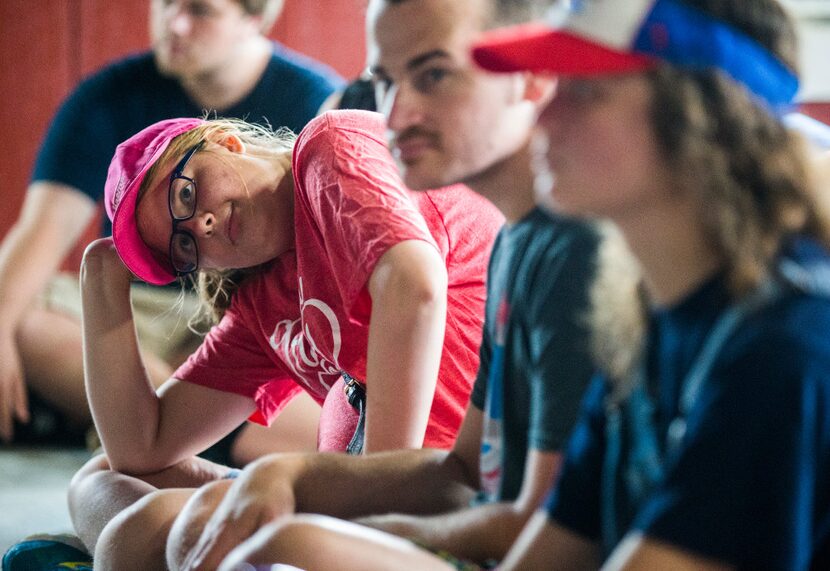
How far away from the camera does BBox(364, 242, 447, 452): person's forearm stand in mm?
1258

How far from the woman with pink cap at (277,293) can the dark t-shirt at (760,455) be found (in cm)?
55

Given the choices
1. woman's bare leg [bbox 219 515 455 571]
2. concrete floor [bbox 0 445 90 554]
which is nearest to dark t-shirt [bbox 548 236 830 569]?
woman's bare leg [bbox 219 515 455 571]

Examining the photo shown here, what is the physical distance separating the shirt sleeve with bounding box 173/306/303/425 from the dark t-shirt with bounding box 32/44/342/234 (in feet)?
3.03

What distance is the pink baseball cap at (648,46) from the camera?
0.79 metres

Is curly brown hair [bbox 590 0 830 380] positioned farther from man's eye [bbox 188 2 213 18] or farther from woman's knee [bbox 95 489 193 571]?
man's eye [bbox 188 2 213 18]

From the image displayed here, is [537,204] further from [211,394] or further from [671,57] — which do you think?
[211,394]

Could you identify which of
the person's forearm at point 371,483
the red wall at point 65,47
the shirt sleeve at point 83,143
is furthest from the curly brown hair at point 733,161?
the red wall at point 65,47

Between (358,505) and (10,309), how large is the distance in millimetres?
1682

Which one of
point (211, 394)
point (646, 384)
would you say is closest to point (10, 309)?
point (211, 394)

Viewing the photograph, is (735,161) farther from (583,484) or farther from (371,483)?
(371,483)

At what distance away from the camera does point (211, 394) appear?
1.67 metres

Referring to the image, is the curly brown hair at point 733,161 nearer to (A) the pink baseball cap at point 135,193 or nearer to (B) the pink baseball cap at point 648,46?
(B) the pink baseball cap at point 648,46

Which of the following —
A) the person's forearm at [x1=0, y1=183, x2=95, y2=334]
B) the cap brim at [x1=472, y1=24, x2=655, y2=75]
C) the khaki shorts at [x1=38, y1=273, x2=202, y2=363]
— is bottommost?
the khaki shorts at [x1=38, y1=273, x2=202, y2=363]

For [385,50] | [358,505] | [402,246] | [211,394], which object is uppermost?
[385,50]
